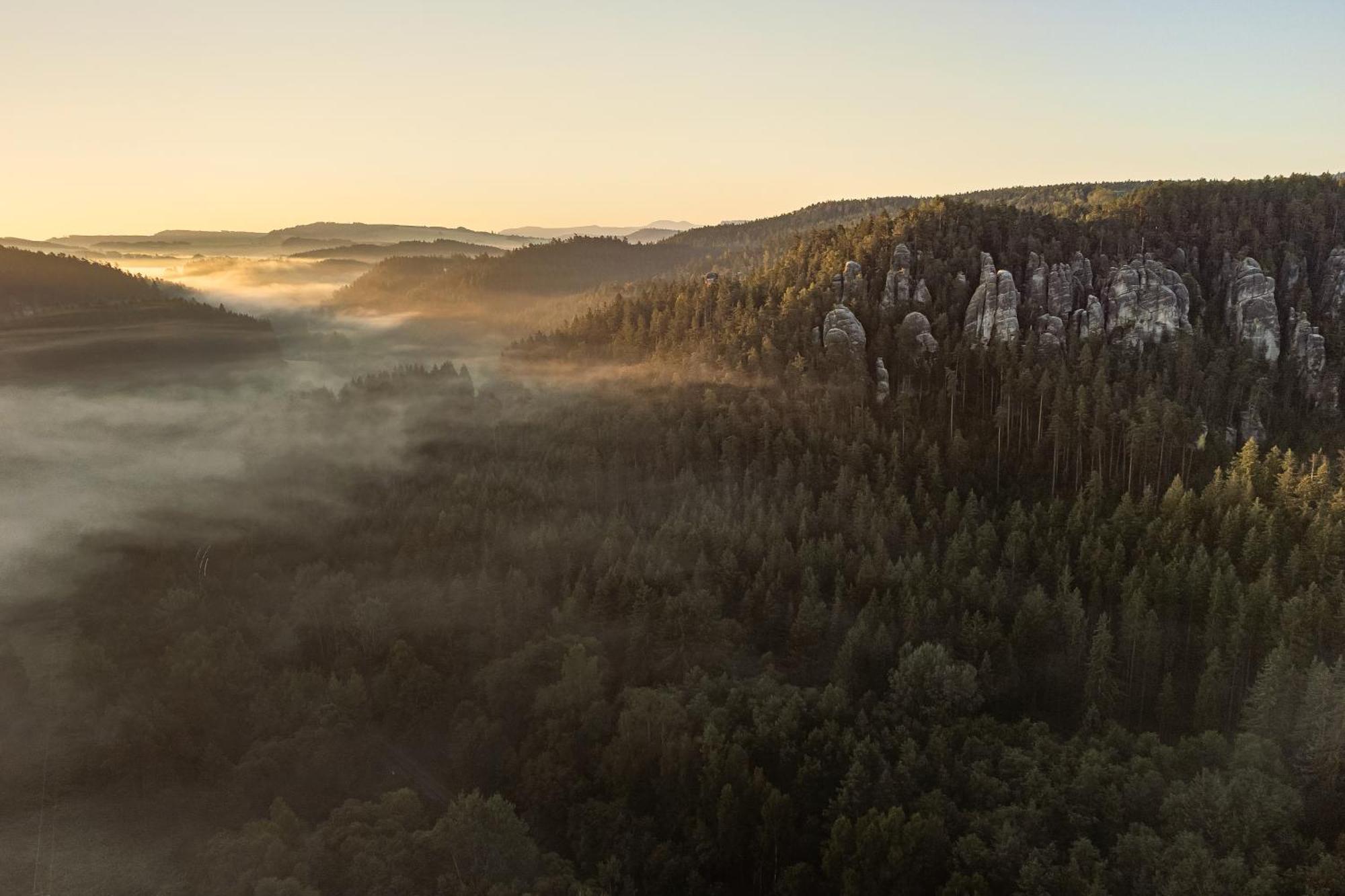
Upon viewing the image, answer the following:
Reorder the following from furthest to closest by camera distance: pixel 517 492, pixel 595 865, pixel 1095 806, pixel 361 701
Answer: pixel 517 492 → pixel 361 701 → pixel 595 865 → pixel 1095 806

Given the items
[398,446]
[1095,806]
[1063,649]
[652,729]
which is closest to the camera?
[1095,806]

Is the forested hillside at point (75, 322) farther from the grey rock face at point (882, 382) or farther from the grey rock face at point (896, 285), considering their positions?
the grey rock face at point (896, 285)

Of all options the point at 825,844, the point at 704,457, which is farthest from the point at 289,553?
the point at 825,844

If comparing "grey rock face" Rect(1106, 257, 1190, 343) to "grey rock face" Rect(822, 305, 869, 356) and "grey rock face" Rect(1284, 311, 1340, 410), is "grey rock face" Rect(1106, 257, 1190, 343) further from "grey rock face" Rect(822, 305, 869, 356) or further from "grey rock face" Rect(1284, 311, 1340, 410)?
"grey rock face" Rect(822, 305, 869, 356)

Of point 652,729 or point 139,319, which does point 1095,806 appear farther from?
point 139,319

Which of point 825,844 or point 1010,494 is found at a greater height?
point 1010,494

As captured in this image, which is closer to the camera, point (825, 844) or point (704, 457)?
point (825, 844)

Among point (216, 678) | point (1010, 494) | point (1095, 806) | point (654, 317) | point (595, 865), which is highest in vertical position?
point (654, 317)
